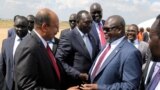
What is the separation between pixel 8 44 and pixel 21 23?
0.55m

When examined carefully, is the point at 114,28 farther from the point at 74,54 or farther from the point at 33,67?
the point at 74,54

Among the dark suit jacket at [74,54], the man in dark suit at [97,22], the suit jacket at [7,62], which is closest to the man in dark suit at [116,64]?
the dark suit jacket at [74,54]

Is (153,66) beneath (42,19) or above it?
beneath

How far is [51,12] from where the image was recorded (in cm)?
436

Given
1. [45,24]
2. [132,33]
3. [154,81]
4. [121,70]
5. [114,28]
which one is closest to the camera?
[154,81]

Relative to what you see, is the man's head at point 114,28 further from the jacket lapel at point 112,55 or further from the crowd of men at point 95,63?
the jacket lapel at point 112,55

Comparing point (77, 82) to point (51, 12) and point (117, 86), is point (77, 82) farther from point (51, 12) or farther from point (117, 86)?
point (51, 12)

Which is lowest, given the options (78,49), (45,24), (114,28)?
(78,49)

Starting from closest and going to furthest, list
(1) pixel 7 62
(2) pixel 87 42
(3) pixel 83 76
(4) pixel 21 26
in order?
1. (3) pixel 83 76
2. (2) pixel 87 42
3. (1) pixel 7 62
4. (4) pixel 21 26

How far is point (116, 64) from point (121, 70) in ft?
0.34

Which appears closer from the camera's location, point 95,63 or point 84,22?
point 95,63

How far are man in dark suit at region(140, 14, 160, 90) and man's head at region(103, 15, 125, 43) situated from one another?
0.81 m

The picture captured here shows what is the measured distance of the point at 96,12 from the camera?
761 cm

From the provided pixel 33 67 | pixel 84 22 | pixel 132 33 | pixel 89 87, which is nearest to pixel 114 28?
pixel 89 87
